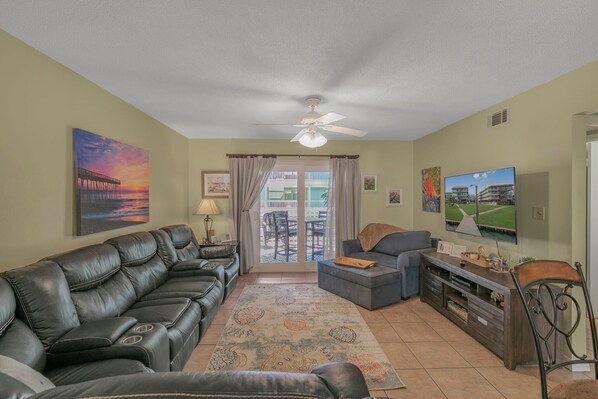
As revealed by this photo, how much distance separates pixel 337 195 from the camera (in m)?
4.79

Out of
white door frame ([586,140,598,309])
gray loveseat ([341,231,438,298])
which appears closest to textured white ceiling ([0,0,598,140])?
white door frame ([586,140,598,309])

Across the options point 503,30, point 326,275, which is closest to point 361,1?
point 503,30

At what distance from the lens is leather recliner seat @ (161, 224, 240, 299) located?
3236 millimetres

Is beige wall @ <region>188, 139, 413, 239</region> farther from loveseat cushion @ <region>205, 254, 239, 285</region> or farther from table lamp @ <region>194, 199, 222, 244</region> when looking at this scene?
loveseat cushion @ <region>205, 254, 239, 285</region>

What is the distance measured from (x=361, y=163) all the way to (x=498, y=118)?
2.28 meters

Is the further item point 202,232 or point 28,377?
point 202,232

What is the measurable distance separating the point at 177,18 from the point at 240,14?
402 mm

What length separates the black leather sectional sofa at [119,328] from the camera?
1.86 ft

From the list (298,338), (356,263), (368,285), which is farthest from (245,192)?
(298,338)

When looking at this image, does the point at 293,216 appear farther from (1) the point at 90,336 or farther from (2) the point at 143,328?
(1) the point at 90,336

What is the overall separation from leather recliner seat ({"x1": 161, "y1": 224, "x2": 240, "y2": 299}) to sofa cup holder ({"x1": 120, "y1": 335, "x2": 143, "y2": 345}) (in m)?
1.51

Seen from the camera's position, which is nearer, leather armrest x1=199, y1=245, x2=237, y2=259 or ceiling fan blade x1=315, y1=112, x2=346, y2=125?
ceiling fan blade x1=315, y1=112, x2=346, y2=125

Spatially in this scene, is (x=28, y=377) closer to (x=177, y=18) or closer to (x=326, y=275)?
(x=177, y=18)

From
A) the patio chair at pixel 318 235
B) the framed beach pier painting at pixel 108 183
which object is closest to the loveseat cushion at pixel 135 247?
the framed beach pier painting at pixel 108 183
